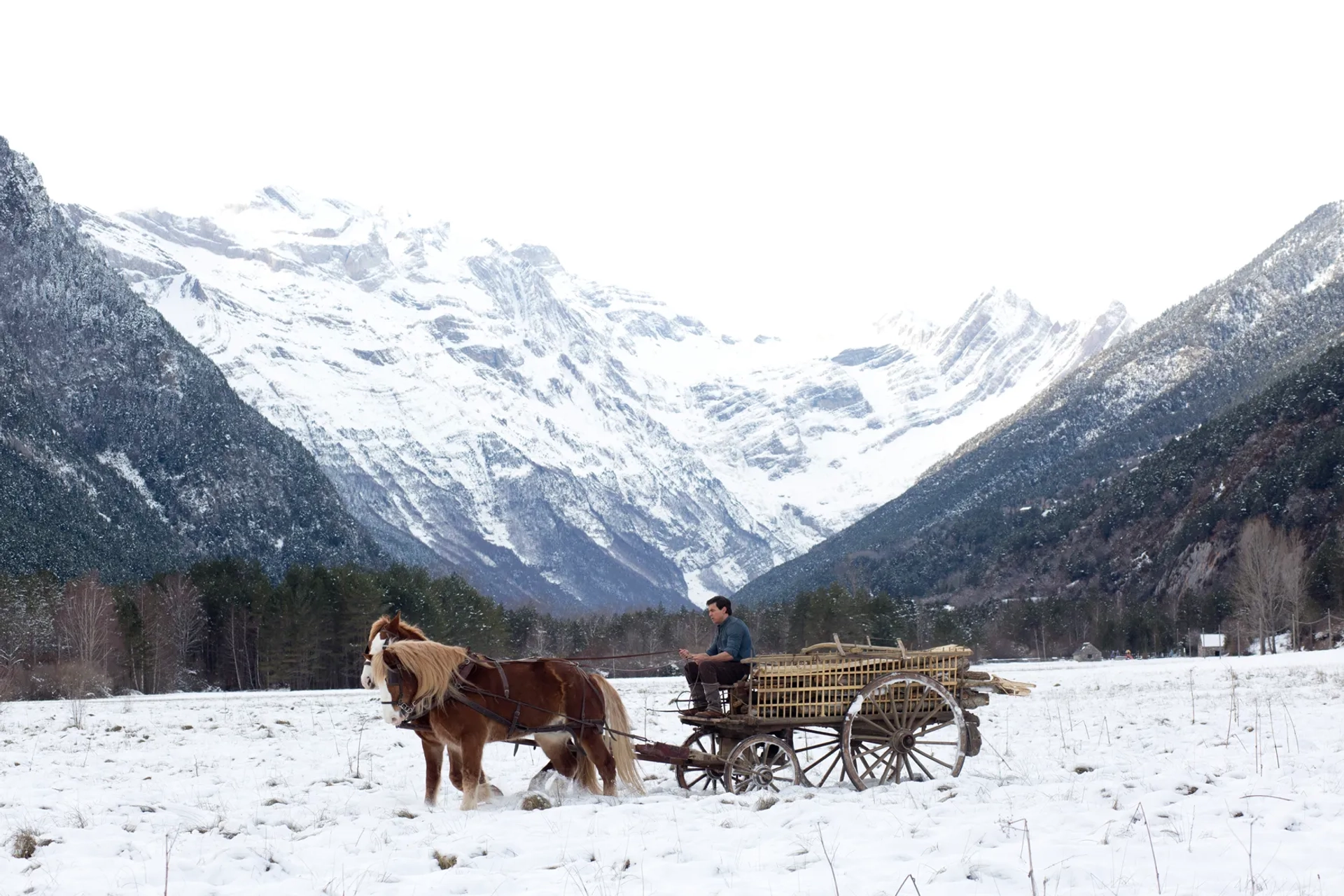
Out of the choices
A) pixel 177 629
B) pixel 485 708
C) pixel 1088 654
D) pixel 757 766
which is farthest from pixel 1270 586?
pixel 485 708

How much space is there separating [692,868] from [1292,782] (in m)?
6.94

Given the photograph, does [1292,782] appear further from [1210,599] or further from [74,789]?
[1210,599]

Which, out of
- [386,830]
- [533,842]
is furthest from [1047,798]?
[386,830]

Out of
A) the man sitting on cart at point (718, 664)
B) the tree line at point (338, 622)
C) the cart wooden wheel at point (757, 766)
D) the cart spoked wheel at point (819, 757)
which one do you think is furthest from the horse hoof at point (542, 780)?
the tree line at point (338, 622)

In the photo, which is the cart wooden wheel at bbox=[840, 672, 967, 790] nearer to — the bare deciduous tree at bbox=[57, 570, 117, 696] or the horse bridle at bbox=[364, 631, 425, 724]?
the horse bridle at bbox=[364, 631, 425, 724]

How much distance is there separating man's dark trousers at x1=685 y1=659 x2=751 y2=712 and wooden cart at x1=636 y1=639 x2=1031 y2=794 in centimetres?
23

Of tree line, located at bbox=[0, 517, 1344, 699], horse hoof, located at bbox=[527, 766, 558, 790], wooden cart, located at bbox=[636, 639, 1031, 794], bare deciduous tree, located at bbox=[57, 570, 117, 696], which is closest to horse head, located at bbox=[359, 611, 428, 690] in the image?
horse hoof, located at bbox=[527, 766, 558, 790]

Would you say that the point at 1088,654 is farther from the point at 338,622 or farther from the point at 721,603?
the point at 721,603

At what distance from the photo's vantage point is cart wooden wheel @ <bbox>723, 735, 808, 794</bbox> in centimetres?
1570

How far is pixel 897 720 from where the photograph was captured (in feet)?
52.6

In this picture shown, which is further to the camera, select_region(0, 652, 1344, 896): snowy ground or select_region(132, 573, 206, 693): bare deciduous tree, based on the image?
select_region(132, 573, 206, 693): bare deciduous tree

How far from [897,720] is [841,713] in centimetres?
83

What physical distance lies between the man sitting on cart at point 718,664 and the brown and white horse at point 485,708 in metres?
1.09

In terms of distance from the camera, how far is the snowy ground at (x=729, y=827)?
9.68 m
